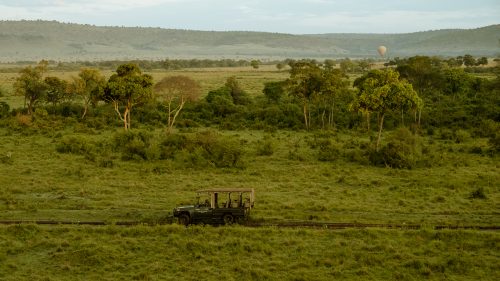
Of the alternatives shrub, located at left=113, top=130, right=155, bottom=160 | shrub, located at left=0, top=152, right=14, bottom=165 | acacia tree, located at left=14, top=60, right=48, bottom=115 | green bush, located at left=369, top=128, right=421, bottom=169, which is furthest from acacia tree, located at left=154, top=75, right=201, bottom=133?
green bush, located at left=369, top=128, right=421, bottom=169

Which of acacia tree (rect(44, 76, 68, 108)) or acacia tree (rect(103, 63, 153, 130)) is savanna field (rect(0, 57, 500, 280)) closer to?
acacia tree (rect(44, 76, 68, 108))

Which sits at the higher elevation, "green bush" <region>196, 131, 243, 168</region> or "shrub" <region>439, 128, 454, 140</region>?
"green bush" <region>196, 131, 243, 168</region>

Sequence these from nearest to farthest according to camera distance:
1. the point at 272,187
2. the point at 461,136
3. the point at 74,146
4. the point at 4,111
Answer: the point at 272,187, the point at 74,146, the point at 461,136, the point at 4,111

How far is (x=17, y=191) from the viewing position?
105 ft

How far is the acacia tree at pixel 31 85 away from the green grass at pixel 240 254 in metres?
40.5

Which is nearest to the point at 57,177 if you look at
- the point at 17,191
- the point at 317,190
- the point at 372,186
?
the point at 17,191

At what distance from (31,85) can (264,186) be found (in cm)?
3679

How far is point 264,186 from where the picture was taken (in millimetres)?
33562

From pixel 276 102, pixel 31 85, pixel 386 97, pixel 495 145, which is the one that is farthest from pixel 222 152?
pixel 276 102

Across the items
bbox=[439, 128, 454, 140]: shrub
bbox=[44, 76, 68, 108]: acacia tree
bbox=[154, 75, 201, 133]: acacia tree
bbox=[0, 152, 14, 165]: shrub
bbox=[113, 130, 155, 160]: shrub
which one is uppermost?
bbox=[154, 75, 201, 133]: acacia tree

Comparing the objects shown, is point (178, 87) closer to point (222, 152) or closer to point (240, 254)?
point (222, 152)

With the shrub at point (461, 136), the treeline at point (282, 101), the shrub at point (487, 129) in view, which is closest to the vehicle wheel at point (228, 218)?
the treeline at point (282, 101)

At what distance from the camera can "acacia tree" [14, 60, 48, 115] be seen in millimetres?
61531

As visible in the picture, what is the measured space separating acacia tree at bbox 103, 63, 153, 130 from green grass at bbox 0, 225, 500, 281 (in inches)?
979
